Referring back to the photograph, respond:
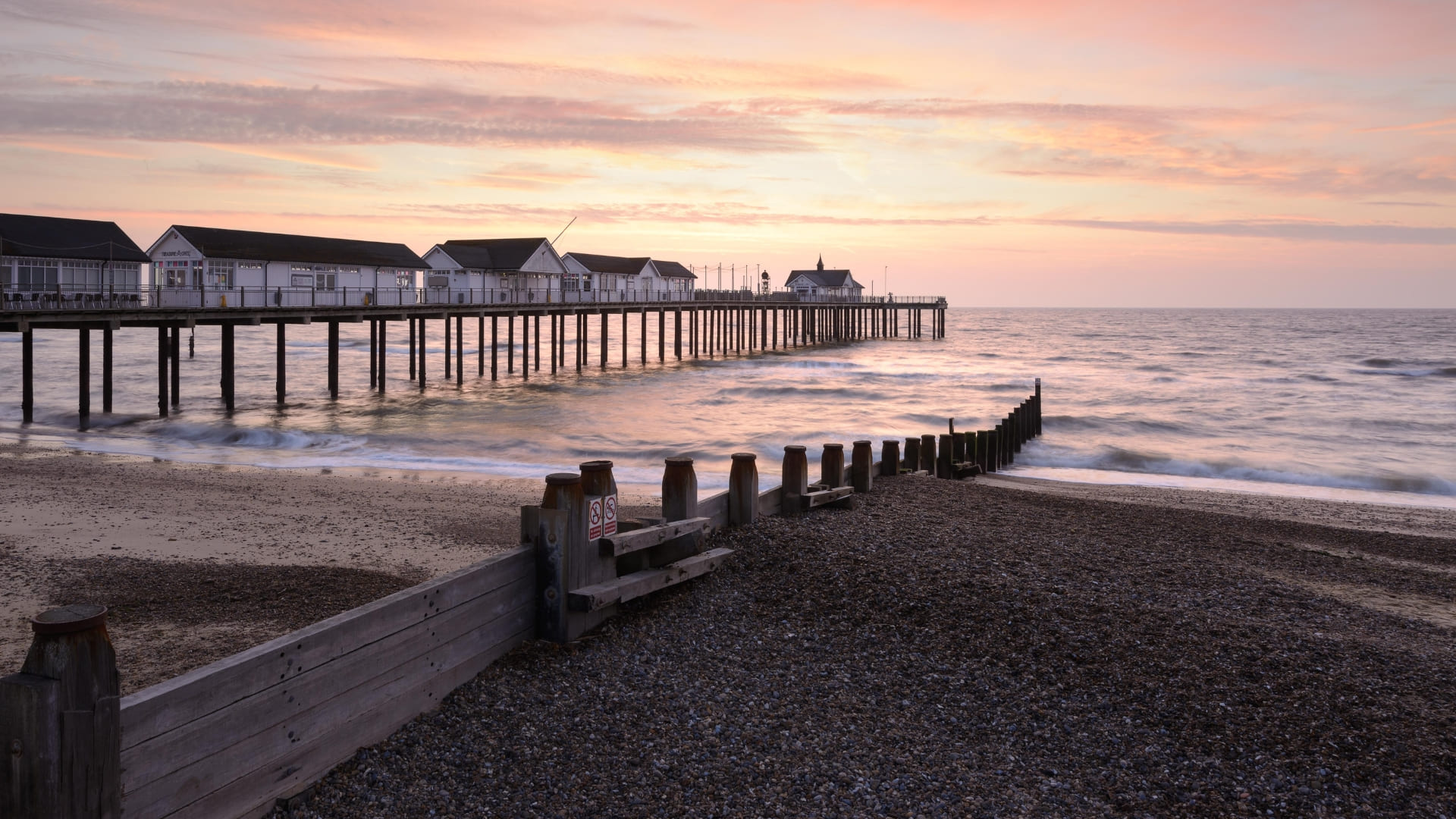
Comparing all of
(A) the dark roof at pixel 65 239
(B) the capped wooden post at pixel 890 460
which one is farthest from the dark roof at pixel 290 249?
(B) the capped wooden post at pixel 890 460

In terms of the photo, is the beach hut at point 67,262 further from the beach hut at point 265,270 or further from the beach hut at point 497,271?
the beach hut at point 497,271

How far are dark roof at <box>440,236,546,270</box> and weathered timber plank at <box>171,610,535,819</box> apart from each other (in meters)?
44.5

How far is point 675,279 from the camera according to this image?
69.2 meters

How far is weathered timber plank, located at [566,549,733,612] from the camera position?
6406 mm

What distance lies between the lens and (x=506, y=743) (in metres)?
5.30

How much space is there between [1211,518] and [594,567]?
10820 millimetres

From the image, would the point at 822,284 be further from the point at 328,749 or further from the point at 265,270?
the point at 328,749

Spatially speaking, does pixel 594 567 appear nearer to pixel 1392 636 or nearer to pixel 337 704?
pixel 337 704

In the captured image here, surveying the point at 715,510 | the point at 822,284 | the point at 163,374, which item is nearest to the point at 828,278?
the point at 822,284

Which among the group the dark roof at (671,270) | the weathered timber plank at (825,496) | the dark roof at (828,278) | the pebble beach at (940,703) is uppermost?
the dark roof at (828,278)

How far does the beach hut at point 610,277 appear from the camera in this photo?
57.2m

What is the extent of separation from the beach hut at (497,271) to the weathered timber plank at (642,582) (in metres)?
40.3

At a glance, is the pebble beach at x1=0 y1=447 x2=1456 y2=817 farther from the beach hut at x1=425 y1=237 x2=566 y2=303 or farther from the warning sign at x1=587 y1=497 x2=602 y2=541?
the beach hut at x1=425 y1=237 x2=566 y2=303

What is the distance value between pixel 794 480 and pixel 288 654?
5.86 meters
